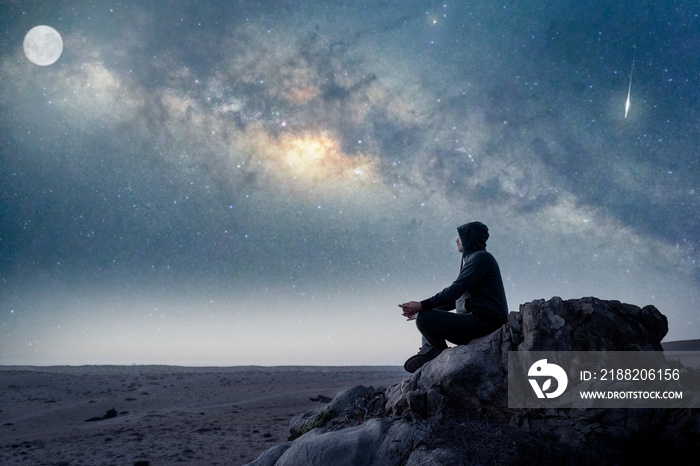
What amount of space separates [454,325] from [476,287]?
88 cm

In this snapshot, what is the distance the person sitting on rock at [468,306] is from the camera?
24.4 ft

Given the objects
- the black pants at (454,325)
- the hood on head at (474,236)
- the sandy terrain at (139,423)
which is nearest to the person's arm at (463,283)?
the black pants at (454,325)

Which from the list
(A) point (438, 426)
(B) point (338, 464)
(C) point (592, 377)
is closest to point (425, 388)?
(A) point (438, 426)

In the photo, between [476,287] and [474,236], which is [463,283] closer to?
[476,287]

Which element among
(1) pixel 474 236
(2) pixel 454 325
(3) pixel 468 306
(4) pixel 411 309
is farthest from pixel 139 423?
(1) pixel 474 236

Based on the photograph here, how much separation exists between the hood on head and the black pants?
1.41m

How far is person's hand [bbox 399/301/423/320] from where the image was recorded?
7.57 m

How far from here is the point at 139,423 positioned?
21344 millimetres

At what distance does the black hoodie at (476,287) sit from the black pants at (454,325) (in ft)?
0.48

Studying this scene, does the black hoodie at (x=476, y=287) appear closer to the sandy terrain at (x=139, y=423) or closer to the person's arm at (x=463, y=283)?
the person's arm at (x=463, y=283)

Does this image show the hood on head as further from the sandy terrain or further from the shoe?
the sandy terrain

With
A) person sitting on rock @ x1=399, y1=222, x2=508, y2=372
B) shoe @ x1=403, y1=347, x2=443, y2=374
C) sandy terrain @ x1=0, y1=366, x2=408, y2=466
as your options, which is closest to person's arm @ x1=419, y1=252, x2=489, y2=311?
person sitting on rock @ x1=399, y1=222, x2=508, y2=372

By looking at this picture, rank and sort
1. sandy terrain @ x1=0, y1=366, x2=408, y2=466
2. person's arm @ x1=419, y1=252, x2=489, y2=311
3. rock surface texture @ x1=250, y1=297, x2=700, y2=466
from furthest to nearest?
1. sandy terrain @ x1=0, y1=366, x2=408, y2=466
2. person's arm @ x1=419, y1=252, x2=489, y2=311
3. rock surface texture @ x1=250, y1=297, x2=700, y2=466

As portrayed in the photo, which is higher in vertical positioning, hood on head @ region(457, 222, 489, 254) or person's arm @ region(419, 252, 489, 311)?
hood on head @ region(457, 222, 489, 254)
